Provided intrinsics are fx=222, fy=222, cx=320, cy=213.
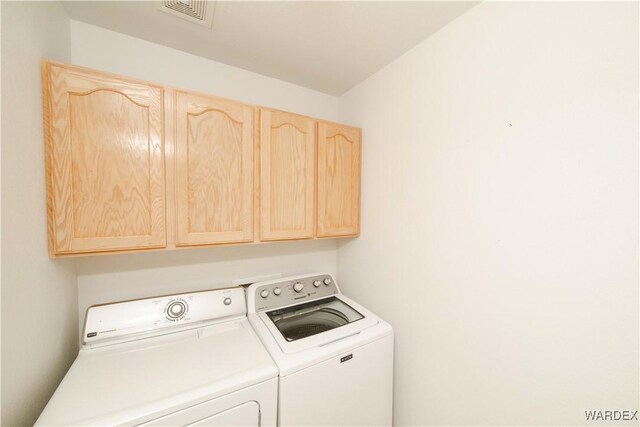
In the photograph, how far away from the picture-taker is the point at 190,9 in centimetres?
101

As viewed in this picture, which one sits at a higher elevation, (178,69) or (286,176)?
(178,69)

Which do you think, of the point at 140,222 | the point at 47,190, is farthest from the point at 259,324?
the point at 47,190

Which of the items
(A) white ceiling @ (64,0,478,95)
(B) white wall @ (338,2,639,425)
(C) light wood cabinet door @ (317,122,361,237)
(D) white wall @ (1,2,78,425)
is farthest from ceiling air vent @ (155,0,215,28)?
(B) white wall @ (338,2,639,425)

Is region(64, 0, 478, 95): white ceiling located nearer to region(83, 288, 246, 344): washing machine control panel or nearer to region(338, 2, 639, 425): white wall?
region(338, 2, 639, 425): white wall

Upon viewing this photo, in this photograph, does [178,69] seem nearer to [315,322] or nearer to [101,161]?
[101,161]

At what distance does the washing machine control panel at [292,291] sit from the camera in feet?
4.62

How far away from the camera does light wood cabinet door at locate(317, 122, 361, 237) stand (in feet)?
4.71

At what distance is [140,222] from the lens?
3.26ft

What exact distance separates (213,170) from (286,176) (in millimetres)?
391

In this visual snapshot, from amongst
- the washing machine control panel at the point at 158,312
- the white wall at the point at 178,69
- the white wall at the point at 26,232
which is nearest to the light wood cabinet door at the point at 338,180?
the white wall at the point at 178,69

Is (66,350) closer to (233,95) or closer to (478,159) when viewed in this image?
(233,95)

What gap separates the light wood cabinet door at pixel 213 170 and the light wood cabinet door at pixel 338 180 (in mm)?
450

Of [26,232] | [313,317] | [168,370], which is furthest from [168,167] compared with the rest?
[313,317]

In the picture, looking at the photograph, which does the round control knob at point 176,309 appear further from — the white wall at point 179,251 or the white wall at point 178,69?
the white wall at point 178,69
